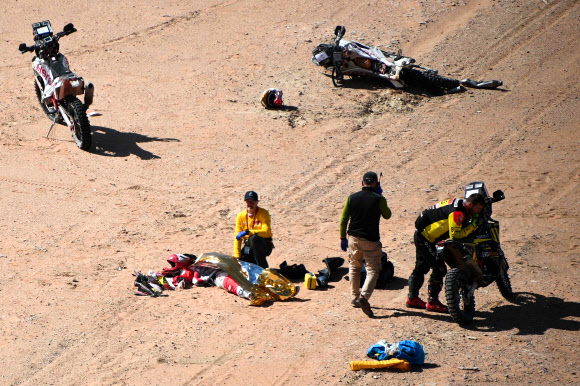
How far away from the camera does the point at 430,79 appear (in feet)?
57.8

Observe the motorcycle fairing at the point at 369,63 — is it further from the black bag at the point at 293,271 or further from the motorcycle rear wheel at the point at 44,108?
the black bag at the point at 293,271

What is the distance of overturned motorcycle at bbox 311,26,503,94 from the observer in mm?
17598

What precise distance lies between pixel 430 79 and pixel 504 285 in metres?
9.52

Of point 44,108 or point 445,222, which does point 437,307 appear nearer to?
point 445,222

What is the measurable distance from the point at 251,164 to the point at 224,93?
385 centimetres

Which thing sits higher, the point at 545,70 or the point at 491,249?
the point at 545,70

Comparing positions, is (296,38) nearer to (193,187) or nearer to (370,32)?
(370,32)

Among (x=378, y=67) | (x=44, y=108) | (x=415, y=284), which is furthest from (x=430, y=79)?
(x=415, y=284)

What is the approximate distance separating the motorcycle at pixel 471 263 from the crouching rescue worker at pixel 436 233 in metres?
0.14

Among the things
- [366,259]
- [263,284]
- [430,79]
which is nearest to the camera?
[366,259]

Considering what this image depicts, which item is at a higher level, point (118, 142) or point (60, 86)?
point (60, 86)

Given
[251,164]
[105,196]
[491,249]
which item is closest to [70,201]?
[105,196]

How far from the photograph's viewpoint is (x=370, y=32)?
20.8m

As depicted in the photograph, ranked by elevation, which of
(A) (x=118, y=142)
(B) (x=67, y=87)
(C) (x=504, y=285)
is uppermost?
(B) (x=67, y=87)
